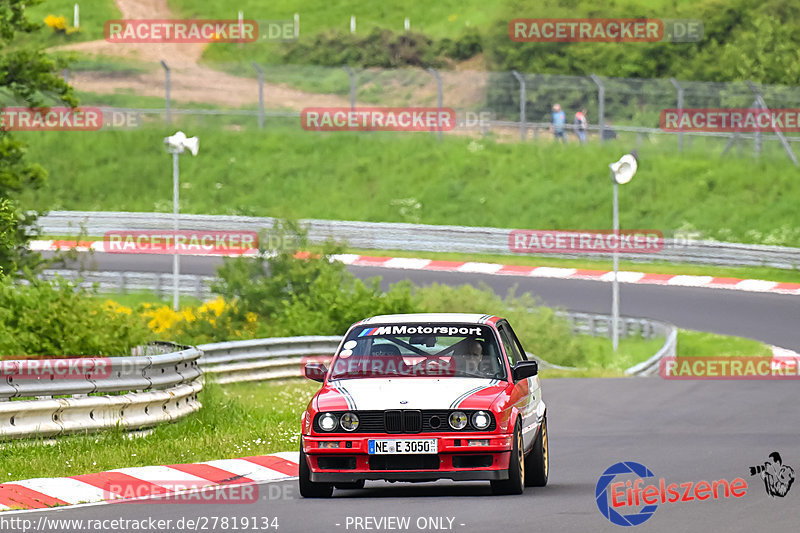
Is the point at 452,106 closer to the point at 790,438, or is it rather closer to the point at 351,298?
the point at 351,298

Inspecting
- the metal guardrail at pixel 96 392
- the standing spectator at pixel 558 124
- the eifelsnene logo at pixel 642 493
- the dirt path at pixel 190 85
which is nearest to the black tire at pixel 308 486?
the eifelsnene logo at pixel 642 493

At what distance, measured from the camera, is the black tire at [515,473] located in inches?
463

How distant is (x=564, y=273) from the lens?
132 feet

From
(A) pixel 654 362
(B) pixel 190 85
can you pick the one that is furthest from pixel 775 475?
(B) pixel 190 85

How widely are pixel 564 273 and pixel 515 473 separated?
28.6 metres

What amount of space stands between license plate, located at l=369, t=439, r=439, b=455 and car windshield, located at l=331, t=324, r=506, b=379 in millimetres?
880

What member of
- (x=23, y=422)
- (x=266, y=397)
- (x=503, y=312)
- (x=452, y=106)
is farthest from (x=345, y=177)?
(x=23, y=422)

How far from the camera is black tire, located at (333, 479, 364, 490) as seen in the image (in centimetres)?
1201

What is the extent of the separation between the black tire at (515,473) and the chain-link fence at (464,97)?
32.4m

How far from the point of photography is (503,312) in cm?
3162

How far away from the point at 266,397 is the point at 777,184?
1103 inches

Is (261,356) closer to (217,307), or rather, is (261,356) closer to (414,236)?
(217,307)

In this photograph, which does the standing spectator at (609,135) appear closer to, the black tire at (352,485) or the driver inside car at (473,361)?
the driver inside car at (473,361)

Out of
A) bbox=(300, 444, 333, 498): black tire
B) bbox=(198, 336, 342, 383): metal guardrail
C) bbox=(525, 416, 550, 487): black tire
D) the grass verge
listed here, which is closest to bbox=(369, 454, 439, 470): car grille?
bbox=(300, 444, 333, 498): black tire
